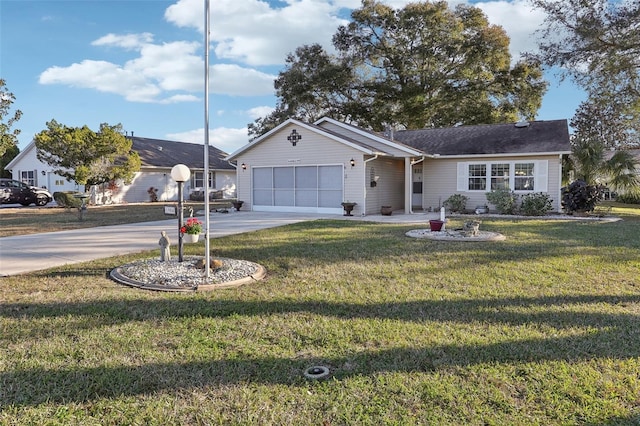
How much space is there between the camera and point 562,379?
9.77 feet

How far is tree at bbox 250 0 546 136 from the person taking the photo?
28.3m

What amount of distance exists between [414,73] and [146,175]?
749 inches

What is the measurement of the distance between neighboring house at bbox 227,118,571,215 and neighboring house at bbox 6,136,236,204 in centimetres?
862

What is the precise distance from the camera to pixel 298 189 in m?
17.2

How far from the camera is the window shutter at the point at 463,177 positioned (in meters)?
17.4

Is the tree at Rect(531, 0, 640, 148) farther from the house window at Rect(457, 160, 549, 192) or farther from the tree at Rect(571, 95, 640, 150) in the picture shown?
the tree at Rect(571, 95, 640, 150)

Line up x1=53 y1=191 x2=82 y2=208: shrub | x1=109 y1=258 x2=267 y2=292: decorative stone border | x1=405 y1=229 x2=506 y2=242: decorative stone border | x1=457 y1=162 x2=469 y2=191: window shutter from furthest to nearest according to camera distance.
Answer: x1=53 y1=191 x2=82 y2=208: shrub
x1=457 y1=162 x2=469 y2=191: window shutter
x1=405 y1=229 x2=506 y2=242: decorative stone border
x1=109 y1=258 x2=267 y2=292: decorative stone border

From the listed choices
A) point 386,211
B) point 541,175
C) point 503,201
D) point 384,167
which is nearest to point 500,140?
point 541,175

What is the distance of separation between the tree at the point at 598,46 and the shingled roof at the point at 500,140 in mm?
2756

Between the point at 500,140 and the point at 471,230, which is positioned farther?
the point at 500,140

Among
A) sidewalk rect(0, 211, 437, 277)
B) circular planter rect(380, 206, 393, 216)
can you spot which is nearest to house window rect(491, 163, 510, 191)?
circular planter rect(380, 206, 393, 216)

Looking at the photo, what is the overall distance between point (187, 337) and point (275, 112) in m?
29.6

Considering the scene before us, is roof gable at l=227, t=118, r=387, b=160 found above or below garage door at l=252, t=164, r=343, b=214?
above

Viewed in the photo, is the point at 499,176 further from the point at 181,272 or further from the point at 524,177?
the point at 181,272
